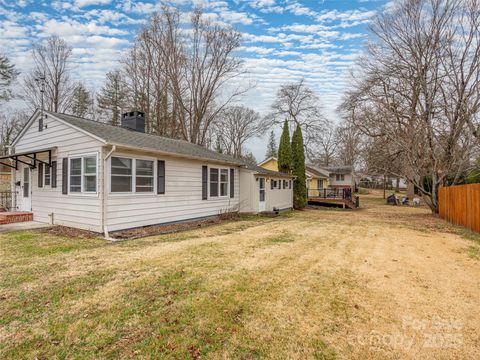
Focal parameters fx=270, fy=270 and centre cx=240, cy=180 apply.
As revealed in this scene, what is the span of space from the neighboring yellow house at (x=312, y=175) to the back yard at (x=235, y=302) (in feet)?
70.8

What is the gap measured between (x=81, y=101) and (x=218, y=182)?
17697 millimetres

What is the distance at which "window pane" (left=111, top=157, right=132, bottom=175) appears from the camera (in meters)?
7.93

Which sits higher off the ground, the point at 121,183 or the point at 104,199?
the point at 121,183

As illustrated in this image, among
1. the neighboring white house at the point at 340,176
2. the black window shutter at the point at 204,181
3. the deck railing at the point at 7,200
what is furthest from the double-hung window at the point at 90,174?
the neighboring white house at the point at 340,176

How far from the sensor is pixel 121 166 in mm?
8109

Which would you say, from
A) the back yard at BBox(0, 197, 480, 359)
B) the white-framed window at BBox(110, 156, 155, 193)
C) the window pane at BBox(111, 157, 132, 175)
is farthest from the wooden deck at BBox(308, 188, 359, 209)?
the window pane at BBox(111, 157, 132, 175)

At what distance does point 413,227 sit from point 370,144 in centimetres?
1155

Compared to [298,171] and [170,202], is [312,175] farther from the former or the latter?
[170,202]

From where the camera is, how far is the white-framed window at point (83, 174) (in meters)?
7.95

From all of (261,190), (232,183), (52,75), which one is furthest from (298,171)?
(52,75)

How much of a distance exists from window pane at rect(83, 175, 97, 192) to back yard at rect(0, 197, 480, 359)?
1.86 meters

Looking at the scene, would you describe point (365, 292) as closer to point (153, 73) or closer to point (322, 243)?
point (322, 243)

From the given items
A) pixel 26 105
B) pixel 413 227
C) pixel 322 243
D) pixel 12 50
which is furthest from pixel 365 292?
pixel 26 105

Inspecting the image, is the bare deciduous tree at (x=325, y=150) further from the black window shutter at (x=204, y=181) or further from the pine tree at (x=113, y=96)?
the black window shutter at (x=204, y=181)
